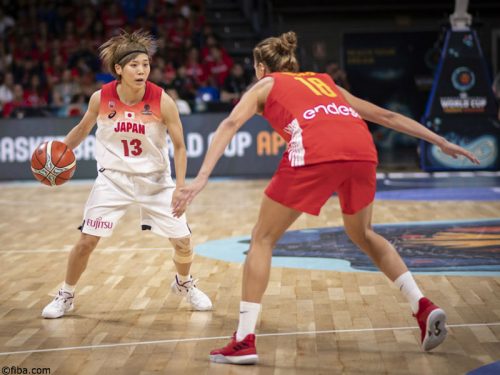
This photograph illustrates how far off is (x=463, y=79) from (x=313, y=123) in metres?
11.7

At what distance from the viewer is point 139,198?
621 cm

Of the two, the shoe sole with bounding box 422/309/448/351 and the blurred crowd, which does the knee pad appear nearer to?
the shoe sole with bounding box 422/309/448/351

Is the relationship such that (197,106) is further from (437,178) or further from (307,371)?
(307,371)

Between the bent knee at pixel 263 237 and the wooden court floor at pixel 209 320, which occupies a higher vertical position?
the bent knee at pixel 263 237

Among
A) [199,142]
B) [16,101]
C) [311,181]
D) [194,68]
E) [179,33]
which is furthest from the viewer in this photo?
[179,33]

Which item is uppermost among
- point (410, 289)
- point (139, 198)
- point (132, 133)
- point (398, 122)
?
point (398, 122)

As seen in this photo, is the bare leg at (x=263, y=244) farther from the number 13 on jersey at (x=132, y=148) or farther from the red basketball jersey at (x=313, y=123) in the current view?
the number 13 on jersey at (x=132, y=148)

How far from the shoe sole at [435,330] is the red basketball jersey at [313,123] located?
898 millimetres

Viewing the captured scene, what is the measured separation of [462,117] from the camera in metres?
15.9

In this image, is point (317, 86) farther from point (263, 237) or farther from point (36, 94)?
point (36, 94)

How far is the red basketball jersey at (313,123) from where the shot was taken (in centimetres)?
487

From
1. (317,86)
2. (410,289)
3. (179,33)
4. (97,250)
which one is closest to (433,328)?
(410,289)

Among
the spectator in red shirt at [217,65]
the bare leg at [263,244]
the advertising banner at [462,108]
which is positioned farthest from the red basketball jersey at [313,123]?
the spectator in red shirt at [217,65]

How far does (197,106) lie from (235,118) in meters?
11.8
